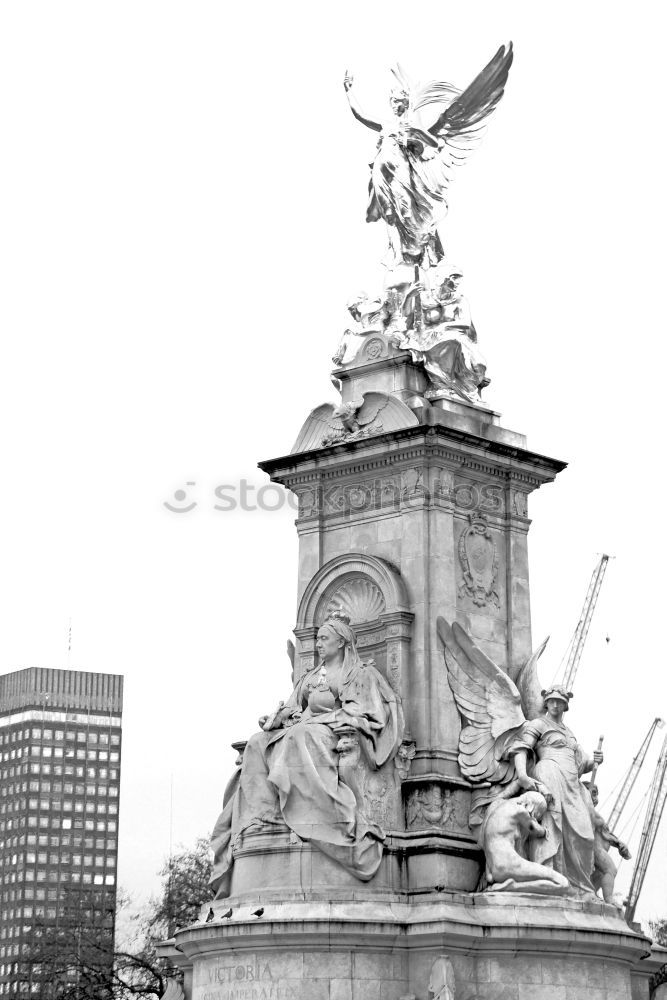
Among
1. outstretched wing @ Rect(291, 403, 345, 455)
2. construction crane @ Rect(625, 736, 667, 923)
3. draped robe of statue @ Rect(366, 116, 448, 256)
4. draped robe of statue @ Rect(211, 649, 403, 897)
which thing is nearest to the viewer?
draped robe of statue @ Rect(211, 649, 403, 897)

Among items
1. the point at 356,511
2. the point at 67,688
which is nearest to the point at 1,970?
the point at 67,688

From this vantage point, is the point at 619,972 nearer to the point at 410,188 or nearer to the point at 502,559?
the point at 502,559

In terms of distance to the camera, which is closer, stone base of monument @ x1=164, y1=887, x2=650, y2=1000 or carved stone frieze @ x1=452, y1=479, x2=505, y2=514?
stone base of monument @ x1=164, y1=887, x2=650, y2=1000

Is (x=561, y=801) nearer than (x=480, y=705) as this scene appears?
Yes

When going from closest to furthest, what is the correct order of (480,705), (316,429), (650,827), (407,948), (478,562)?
(407,948) < (480,705) < (478,562) < (316,429) < (650,827)

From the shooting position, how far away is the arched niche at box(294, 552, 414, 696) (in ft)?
118

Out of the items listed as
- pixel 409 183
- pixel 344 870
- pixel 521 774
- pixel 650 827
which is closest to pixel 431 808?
pixel 521 774

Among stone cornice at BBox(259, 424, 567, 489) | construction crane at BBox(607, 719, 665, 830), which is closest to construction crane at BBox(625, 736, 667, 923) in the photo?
construction crane at BBox(607, 719, 665, 830)

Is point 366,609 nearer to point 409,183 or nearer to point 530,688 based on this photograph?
point 530,688

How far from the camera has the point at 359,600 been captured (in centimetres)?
3678

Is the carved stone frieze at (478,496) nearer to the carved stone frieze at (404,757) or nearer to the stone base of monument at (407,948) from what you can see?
the carved stone frieze at (404,757)

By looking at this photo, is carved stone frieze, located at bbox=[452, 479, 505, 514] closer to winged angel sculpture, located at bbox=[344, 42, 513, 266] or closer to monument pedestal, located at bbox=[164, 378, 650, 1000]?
monument pedestal, located at bbox=[164, 378, 650, 1000]

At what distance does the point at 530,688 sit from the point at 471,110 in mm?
10256

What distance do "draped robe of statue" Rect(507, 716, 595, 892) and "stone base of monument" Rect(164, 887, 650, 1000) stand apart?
102 cm
